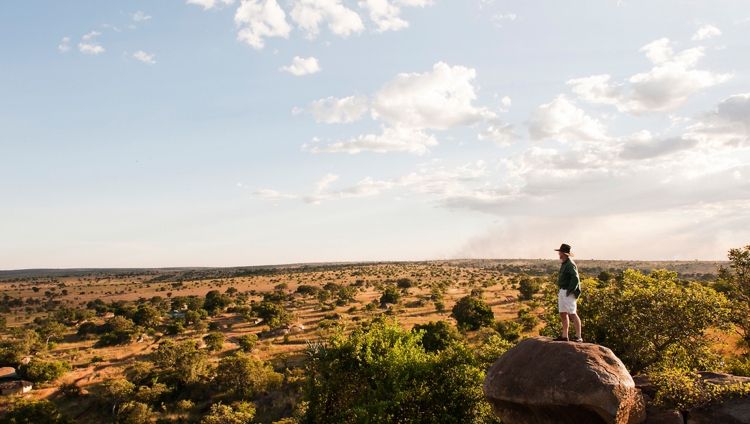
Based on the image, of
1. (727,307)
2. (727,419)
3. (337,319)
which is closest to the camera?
(727,419)

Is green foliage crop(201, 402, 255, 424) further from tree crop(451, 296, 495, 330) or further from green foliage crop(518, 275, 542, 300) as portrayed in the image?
green foliage crop(518, 275, 542, 300)

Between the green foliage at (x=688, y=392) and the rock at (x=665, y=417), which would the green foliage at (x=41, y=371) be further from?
the green foliage at (x=688, y=392)

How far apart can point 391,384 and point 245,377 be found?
1053 inches

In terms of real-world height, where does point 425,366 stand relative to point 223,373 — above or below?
above

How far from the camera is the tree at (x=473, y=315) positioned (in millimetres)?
56681

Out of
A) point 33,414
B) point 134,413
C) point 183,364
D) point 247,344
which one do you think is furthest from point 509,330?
point 33,414

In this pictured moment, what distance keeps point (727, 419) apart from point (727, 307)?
7.42 meters

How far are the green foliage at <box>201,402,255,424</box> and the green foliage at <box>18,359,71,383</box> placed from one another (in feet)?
80.0

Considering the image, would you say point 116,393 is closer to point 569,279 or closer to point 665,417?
point 569,279

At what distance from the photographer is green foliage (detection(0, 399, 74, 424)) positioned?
3338 centimetres

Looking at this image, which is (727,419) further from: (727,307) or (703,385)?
(727,307)

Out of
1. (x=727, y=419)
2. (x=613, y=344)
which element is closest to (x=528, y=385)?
(x=727, y=419)

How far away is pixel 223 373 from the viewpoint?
41719 millimetres

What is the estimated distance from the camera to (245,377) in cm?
4025
